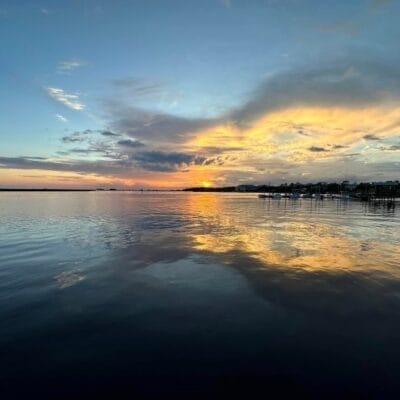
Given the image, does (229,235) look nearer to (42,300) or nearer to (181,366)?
(42,300)

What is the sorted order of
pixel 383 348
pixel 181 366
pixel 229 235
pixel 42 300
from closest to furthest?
pixel 181 366 < pixel 383 348 < pixel 42 300 < pixel 229 235

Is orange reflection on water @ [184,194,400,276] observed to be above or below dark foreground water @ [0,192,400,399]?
below

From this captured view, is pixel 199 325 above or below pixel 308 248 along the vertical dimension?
above

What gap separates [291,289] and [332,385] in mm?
6993

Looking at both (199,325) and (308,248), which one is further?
(308,248)

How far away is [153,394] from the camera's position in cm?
734

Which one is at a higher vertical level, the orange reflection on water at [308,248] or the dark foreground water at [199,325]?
the dark foreground water at [199,325]

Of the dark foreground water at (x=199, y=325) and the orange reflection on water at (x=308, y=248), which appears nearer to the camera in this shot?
the dark foreground water at (x=199, y=325)

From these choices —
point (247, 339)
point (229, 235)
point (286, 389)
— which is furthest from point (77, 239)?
point (286, 389)

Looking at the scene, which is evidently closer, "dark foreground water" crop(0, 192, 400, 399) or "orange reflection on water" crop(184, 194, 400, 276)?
"dark foreground water" crop(0, 192, 400, 399)

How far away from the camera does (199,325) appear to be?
10781 mm

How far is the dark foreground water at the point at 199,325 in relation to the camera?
7.77 meters

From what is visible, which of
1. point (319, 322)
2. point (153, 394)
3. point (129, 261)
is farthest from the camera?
point (129, 261)

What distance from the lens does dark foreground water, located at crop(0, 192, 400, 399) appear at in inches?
306
